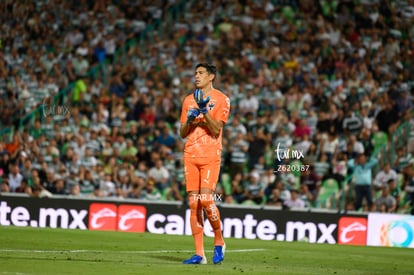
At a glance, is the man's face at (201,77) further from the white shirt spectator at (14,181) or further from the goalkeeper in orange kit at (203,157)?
the white shirt spectator at (14,181)

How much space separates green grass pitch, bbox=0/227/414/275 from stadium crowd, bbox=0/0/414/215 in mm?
5181

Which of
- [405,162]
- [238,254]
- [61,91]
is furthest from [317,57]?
[238,254]

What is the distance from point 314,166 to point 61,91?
8.50 metres

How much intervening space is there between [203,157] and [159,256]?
2.01 metres

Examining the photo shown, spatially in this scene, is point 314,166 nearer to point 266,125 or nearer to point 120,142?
point 266,125

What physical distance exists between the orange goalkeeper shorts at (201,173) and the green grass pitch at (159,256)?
3.24 feet

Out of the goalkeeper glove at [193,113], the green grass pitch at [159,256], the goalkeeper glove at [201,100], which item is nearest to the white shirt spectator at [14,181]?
the green grass pitch at [159,256]

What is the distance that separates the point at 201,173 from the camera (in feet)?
39.9

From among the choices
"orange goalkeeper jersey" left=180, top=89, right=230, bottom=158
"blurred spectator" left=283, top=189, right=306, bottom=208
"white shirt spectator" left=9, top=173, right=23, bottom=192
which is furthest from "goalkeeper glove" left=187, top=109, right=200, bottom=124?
"white shirt spectator" left=9, top=173, right=23, bottom=192

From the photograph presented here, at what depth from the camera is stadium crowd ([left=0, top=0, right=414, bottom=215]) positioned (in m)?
23.5

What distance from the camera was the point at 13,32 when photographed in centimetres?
3094

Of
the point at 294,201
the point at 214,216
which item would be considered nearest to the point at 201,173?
the point at 214,216

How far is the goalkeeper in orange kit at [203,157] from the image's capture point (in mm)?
12055

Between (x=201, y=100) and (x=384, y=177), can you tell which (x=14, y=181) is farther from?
(x=201, y=100)
